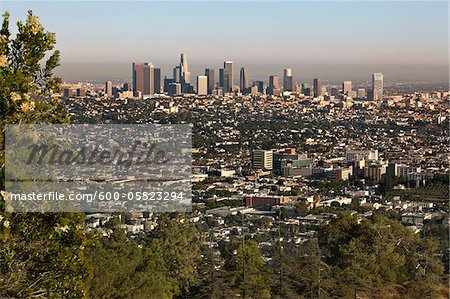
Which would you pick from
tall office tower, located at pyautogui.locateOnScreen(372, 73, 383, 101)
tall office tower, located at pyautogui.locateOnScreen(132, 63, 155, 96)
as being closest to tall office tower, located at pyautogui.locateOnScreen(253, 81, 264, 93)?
tall office tower, located at pyautogui.locateOnScreen(372, 73, 383, 101)

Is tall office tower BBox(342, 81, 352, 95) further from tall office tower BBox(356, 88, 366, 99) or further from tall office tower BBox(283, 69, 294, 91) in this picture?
tall office tower BBox(283, 69, 294, 91)

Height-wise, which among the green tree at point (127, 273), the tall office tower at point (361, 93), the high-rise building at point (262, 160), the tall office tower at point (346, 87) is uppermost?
the tall office tower at point (346, 87)

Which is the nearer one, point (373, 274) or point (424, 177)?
point (373, 274)

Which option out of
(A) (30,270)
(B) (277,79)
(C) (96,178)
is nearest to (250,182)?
(C) (96,178)

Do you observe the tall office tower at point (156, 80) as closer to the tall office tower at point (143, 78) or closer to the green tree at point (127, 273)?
the tall office tower at point (143, 78)

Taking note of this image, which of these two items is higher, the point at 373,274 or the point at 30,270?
the point at 30,270

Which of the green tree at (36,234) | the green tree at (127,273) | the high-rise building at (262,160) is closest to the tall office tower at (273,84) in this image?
the high-rise building at (262,160)

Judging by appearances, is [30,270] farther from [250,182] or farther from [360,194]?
[250,182]
